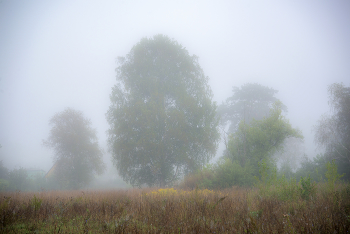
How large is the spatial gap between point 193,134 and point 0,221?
11359 mm

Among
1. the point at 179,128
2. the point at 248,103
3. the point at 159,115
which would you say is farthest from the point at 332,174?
the point at 248,103

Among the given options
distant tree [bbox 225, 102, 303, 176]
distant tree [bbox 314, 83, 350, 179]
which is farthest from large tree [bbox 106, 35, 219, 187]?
distant tree [bbox 314, 83, 350, 179]

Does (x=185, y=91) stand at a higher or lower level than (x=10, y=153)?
higher

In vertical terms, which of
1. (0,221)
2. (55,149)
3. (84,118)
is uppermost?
(84,118)

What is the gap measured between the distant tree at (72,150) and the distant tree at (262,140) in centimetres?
1951

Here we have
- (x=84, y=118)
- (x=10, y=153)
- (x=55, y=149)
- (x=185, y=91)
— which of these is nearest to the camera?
(x=185, y=91)

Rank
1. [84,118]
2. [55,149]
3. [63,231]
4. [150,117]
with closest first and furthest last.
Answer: [63,231] → [150,117] → [55,149] → [84,118]

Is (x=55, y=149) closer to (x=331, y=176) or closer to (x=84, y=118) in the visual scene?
(x=84, y=118)

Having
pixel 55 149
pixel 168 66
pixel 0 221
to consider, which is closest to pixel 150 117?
pixel 168 66

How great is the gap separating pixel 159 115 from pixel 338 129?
60.0 feet

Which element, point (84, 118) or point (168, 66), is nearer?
point (168, 66)

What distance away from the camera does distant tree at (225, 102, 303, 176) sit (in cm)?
1204

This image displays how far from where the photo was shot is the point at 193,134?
44.4 feet

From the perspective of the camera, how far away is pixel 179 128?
42.7 feet
